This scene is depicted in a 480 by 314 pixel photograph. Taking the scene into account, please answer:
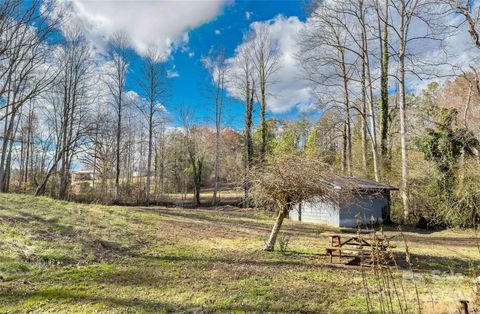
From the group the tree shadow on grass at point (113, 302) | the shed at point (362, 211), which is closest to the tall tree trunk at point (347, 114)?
the shed at point (362, 211)

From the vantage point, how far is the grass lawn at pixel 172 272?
4.81 metres

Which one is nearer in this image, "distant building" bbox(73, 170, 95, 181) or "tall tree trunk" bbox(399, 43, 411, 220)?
"tall tree trunk" bbox(399, 43, 411, 220)

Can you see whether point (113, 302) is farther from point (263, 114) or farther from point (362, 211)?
point (263, 114)

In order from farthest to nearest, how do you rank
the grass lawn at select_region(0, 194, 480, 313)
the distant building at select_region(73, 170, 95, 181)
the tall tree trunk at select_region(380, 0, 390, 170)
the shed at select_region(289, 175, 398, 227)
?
the distant building at select_region(73, 170, 95, 181)
the tall tree trunk at select_region(380, 0, 390, 170)
the shed at select_region(289, 175, 398, 227)
the grass lawn at select_region(0, 194, 480, 313)

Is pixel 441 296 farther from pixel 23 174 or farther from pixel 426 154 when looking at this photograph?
pixel 23 174

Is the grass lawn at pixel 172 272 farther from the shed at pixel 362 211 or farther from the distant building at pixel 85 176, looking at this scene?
the distant building at pixel 85 176

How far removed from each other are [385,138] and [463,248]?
958cm

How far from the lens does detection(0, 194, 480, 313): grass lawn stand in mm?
4809

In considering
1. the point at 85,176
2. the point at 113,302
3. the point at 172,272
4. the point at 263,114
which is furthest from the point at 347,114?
the point at 85,176

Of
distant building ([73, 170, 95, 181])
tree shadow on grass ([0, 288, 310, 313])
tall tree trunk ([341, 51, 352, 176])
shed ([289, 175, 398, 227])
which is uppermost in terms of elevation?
tall tree trunk ([341, 51, 352, 176])

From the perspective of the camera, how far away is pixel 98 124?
17859mm

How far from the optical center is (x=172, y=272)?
6.55m

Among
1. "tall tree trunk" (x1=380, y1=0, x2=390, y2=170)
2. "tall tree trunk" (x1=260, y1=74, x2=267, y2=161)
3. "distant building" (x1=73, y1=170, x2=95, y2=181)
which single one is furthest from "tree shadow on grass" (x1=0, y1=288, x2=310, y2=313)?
"distant building" (x1=73, y1=170, x2=95, y2=181)

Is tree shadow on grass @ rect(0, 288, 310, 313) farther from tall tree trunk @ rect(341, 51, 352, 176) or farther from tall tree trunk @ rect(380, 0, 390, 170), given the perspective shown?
tall tree trunk @ rect(341, 51, 352, 176)
